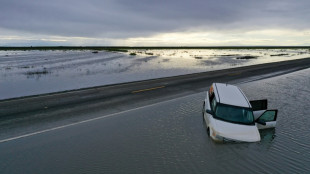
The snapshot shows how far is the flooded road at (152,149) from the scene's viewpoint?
754 cm

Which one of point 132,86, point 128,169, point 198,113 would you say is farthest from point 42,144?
point 132,86

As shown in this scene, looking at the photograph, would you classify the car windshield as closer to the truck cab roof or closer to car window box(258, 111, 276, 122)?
the truck cab roof

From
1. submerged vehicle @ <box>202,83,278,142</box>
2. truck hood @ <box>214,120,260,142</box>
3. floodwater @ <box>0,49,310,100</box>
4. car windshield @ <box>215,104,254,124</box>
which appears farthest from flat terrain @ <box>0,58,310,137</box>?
truck hood @ <box>214,120,260,142</box>

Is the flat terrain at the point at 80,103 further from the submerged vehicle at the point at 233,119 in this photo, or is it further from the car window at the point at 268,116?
the car window at the point at 268,116

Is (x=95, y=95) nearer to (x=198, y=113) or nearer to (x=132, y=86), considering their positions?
(x=132, y=86)

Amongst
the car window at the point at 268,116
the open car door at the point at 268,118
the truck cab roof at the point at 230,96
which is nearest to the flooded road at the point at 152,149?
the open car door at the point at 268,118

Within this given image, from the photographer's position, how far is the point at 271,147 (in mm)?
9203

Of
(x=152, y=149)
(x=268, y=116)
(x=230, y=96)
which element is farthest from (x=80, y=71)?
(x=268, y=116)

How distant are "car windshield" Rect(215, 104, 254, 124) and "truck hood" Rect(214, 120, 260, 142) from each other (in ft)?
0.87

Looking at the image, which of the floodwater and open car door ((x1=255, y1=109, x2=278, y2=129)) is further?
the floodwater

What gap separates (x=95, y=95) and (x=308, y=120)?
15.5m

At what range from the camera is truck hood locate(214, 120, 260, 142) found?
8945mm

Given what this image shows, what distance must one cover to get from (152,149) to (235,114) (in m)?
4.35

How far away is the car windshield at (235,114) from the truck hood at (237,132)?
27cm
